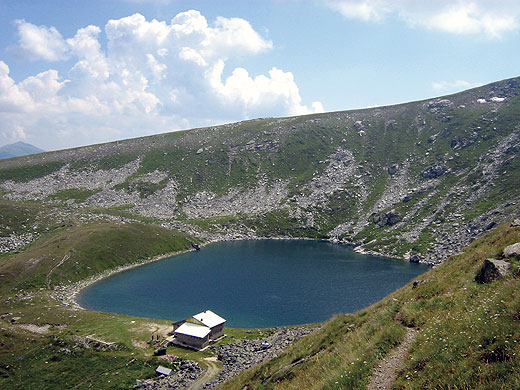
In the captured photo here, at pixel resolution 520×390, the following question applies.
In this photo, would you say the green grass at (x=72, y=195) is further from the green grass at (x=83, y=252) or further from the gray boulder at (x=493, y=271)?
the gray boulder at (x=493, y=271)

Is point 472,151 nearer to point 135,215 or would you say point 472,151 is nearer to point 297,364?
point 135,215

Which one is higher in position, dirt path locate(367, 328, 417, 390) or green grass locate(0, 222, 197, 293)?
dirt path locate(367, 328, 417, 390)

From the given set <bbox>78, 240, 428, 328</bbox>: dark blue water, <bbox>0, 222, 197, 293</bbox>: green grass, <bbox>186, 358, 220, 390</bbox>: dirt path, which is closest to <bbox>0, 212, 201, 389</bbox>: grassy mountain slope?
<bbox>0, 222, 197, 293</bbox>: green grass

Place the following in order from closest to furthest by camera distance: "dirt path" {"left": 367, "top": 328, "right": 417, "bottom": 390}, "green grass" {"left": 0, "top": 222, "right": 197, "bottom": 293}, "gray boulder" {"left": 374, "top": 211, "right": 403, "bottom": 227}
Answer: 1. "dirt path" {"left": 367, "top": 328, "right": 417, "bottom": 390}
2. "green grass" {"left": 0, "top": 222, "right": 197, "bottom": 293}
3. "gray boulder" {"left": 374, "top": 211, "right": 403, "bottom": 227}

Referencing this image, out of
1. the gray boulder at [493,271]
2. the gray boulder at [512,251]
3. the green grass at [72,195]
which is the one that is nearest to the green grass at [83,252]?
the green grass at [72,195]

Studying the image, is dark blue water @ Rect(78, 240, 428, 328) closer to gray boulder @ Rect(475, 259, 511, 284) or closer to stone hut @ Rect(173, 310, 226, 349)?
stone hut @ Rect(173, 310, 226, 349)

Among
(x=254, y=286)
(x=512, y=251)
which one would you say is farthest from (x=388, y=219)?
(x=512, y=251)

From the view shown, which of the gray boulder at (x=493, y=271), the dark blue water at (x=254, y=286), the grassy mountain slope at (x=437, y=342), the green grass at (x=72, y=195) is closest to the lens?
the grassy mountain slope at (x=437, y=342)

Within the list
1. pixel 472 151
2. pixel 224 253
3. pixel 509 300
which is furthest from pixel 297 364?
pixel 472 151
